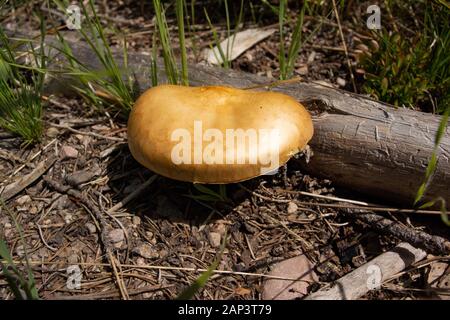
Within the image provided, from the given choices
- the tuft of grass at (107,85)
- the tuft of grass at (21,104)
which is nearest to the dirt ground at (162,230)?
the tuft of grass at (21,104)

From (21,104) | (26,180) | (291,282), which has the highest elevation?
(21,104)

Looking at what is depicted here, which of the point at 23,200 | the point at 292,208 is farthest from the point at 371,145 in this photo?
the point at 23,200

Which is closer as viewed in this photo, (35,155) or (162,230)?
(162,230)

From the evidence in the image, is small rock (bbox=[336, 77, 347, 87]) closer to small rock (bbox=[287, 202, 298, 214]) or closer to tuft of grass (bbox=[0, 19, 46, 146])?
small rock (bbox=[287, 202, 298, 214])

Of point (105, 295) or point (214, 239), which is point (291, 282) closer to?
point (214, 239)

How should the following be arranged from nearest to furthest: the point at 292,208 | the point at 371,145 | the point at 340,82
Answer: the point at 371,145 < the point at 292,208 < the point at 340,82

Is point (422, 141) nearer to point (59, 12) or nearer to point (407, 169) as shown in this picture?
point (407, 169)

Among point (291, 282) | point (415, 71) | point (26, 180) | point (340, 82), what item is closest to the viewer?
point (291, 282)
